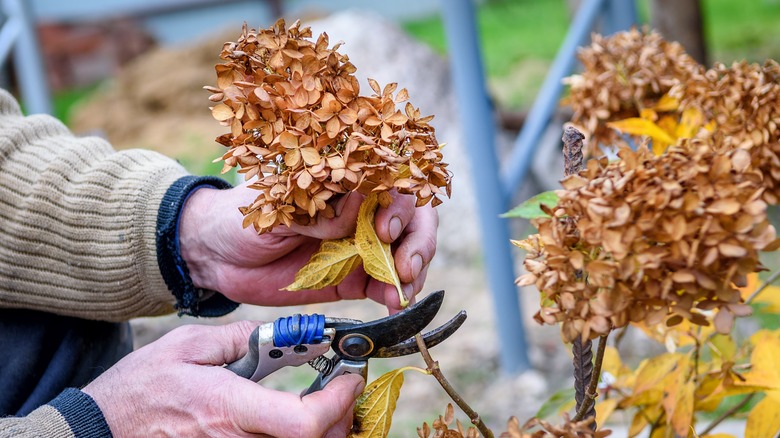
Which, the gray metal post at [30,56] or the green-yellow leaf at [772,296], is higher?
the gray metal post at [30,56]

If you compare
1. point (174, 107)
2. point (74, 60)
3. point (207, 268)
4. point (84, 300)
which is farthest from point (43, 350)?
point (74, 60)

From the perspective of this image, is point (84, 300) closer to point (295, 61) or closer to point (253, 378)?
point (253, 378)

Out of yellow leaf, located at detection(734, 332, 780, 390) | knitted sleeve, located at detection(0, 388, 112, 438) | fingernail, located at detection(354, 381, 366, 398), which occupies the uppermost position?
fingernail, located at detection(354, 381, 366, 398)

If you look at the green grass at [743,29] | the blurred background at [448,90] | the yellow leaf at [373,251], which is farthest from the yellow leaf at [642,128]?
the green grass at [743,29]

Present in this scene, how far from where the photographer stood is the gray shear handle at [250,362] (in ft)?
2.85

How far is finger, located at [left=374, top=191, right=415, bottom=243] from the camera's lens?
0.86 meters

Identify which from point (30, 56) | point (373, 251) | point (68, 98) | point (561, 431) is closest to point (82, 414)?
point (373, 251)

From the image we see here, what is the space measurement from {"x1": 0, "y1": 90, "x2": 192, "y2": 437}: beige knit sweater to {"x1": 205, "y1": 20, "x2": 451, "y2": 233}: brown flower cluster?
406mm

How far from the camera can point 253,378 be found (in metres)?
0.90

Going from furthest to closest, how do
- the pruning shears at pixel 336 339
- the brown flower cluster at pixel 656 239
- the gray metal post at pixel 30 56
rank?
the gray metal post at pixel 30 56
the pruning shears at pixel 336 339
the brown flower cluster at pixel 656 239

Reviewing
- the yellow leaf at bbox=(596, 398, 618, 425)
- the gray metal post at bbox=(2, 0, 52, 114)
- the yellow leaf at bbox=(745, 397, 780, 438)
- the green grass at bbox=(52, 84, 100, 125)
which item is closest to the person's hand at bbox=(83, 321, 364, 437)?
the yellow leaf at bbox=(596, 398, 618, 425)

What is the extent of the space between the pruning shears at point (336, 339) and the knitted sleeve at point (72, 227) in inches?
13.7

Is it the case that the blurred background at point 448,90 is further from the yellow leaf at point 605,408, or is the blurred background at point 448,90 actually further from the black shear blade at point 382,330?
the yellow leaf at point 605,408

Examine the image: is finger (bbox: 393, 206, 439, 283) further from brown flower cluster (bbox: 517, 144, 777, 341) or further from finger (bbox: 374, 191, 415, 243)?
brown flower cluster (bbox: 517, 144, 777, 341)
